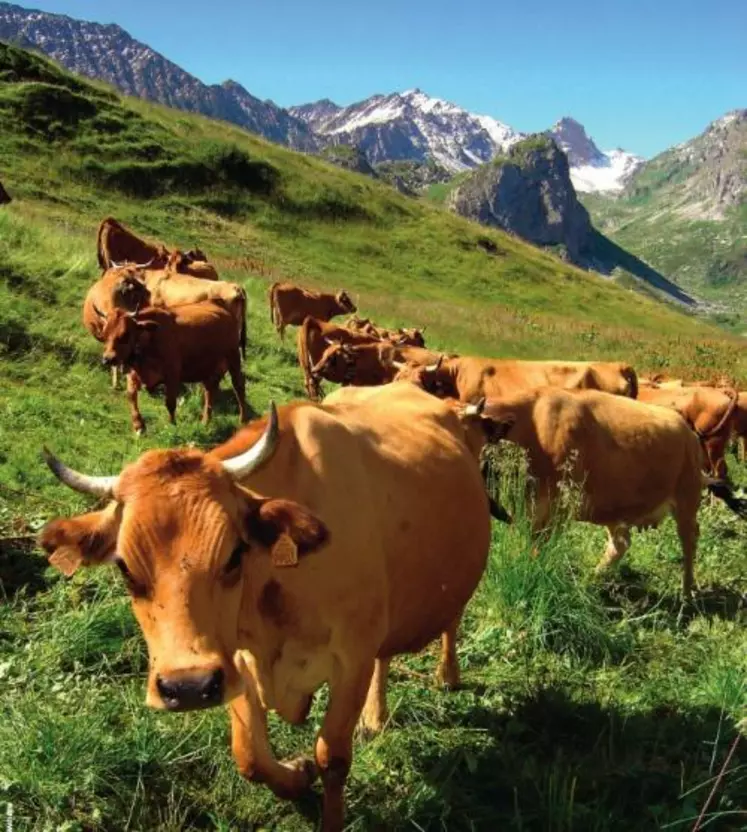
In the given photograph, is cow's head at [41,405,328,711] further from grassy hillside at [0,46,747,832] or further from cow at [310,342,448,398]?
cow at [310,342,448,398]

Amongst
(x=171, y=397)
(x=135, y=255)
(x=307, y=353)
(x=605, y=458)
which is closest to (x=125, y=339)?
(x=171, y=397)

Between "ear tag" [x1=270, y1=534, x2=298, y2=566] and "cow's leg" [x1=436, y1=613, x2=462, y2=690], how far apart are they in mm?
2344

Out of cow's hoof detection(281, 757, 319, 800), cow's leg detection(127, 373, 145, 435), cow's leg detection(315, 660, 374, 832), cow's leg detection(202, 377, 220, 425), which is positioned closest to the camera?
cow's leg detection(315, 660, 374, 832)

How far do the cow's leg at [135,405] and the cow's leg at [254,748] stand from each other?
7.05 m

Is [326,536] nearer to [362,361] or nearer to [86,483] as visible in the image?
[86,483]

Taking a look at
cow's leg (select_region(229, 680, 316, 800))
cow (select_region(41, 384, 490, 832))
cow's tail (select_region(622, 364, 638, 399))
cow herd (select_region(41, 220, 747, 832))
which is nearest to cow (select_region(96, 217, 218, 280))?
cow's tail (select_region(622, 364, 638, 399))

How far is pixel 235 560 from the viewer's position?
10.9 ft

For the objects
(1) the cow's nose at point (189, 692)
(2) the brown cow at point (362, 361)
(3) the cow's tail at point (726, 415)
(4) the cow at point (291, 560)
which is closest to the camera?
(1) the cow's nose at point (189, 692)

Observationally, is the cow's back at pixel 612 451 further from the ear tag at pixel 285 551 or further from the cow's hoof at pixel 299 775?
the ear tag at pixel 285 551

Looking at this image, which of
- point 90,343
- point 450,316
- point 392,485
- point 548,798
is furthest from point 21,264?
point 450,316

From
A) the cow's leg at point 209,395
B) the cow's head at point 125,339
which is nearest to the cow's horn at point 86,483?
the cow's head at point 125,339

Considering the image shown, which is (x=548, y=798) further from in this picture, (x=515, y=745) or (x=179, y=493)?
(x=179, y=493)

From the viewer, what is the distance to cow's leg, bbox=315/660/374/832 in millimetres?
3838

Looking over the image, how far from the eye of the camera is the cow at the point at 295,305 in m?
21.9
